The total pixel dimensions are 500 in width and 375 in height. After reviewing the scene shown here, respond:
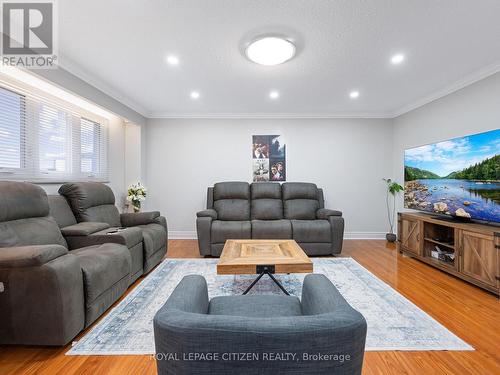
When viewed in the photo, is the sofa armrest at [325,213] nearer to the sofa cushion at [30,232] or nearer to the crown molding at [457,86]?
the crown molding at [457,86]

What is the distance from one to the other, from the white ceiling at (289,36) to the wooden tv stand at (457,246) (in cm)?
186

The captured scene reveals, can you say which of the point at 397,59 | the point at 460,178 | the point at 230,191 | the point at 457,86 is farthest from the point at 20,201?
the point at 457,86

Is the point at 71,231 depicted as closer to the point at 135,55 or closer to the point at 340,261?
the point at 135,55

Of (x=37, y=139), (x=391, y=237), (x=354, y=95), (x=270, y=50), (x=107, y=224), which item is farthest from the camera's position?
(x=391, y=237)

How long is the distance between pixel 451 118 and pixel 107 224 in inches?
192

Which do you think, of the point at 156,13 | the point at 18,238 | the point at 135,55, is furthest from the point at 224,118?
the point at 18,238

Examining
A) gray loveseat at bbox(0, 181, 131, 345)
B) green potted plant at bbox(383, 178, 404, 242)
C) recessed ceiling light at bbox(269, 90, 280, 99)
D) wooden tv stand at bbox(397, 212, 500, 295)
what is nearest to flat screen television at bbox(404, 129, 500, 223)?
Answer: wooden tv stand at bbox(397, 212, 500, 295)

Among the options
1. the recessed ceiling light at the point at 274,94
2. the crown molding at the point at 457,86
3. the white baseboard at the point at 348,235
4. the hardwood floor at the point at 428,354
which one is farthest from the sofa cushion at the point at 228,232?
the crown molding at the point at 457,86

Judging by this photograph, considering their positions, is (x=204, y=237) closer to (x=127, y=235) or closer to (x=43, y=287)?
(x=127, y=235)

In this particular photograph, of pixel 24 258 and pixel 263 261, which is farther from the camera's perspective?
pixel 263 261

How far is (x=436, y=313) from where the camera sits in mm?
2131

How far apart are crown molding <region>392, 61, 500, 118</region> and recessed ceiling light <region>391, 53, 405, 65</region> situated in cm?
109

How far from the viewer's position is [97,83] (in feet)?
10.6

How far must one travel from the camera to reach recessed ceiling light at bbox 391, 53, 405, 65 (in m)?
2.58
